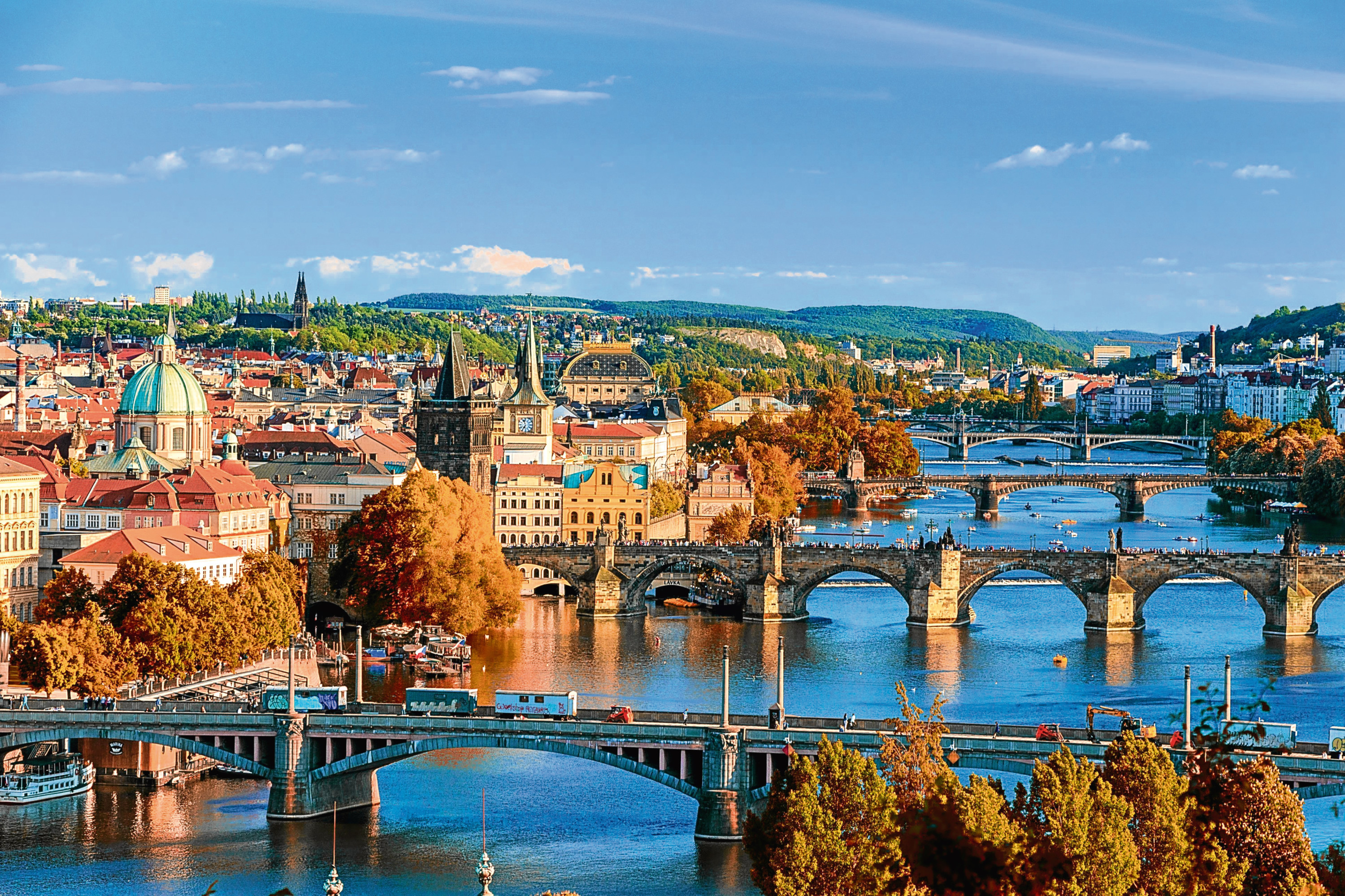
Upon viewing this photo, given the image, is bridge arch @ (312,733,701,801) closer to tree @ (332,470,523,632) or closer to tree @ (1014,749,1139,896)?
tree @ (1014,749,1139,896)

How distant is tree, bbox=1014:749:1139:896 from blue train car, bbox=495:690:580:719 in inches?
638

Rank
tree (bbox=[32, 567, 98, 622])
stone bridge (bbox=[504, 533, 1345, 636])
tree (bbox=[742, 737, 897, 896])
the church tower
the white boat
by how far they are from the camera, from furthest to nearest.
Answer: the church tower, stone bridge (bbox=[504, 533, 1345, 636]), tree (bbox=[32, 567, 98, 622]), the white boat, tree (bbox=[742, 737, 897, 896])

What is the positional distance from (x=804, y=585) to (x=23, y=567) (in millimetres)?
27508

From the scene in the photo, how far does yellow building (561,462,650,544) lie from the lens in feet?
326

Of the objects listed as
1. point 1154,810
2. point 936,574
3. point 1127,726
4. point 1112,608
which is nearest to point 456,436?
point 936,574

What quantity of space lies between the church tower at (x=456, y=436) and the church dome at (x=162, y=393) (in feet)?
29.3

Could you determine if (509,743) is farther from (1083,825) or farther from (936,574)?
(936,574)

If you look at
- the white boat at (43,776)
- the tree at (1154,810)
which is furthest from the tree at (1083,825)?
the white boat at (43,776)

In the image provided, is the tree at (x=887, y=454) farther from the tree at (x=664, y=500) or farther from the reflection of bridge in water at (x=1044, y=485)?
the tree at (x=664, y=500)

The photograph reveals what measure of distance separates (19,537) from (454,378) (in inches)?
1101

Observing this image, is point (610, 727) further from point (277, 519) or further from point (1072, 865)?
point (277, 519)

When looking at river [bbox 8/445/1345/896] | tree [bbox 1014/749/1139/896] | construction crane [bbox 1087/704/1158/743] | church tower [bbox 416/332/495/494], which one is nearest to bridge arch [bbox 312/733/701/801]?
river [bbox 8/445/1345/896]

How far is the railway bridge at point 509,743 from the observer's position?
1941 inches

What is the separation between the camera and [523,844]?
49.9 meters
